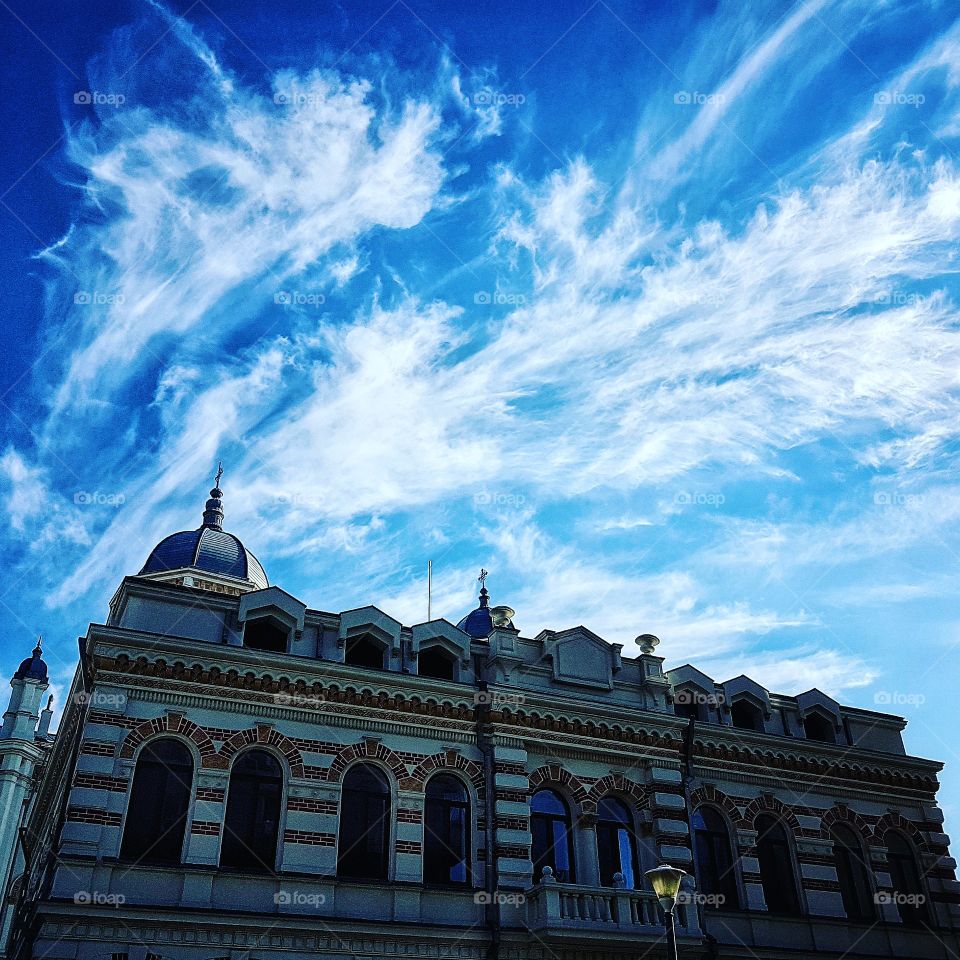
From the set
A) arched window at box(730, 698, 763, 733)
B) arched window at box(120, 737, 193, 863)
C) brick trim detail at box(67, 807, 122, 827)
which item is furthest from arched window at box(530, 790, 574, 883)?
brick trim detail at box(67, 807, 122, 827)

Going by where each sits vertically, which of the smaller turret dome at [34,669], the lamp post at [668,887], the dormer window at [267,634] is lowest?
the lamp post at [668,887]

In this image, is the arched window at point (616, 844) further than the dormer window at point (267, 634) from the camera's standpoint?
Yes

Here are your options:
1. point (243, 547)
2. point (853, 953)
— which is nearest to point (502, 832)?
point (853, 953)

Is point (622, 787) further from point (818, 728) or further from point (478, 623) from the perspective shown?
point (478, 623)

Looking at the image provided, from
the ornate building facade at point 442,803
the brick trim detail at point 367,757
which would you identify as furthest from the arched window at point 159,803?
the brick trim detail at point 367,757

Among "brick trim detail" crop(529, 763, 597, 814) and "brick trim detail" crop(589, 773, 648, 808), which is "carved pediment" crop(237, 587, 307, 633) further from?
"brick trim detail" crop(589, 773, 648, 808)

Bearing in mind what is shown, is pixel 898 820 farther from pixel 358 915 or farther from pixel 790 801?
pixel 358 915

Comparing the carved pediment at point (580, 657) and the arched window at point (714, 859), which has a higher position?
the carved pediment at point (580, 657)

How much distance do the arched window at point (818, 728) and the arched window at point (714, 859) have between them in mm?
4561

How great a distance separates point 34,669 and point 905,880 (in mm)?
46401

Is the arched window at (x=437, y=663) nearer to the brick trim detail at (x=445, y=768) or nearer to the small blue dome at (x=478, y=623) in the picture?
the brick trim detail at (x=445, y=768)

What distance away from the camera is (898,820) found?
26969 millimetres

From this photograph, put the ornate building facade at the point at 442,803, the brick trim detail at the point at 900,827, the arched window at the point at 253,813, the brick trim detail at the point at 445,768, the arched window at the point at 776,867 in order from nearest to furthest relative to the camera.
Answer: the ornate building facade at the point at 442,803 < the arched window at the point at 253,813 < the brick trim detail at the point at 445,768 < the arched window at the point at 776,867 < the brick trim detail at the point at 900,827

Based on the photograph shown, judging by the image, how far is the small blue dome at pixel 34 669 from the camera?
54.0 m
